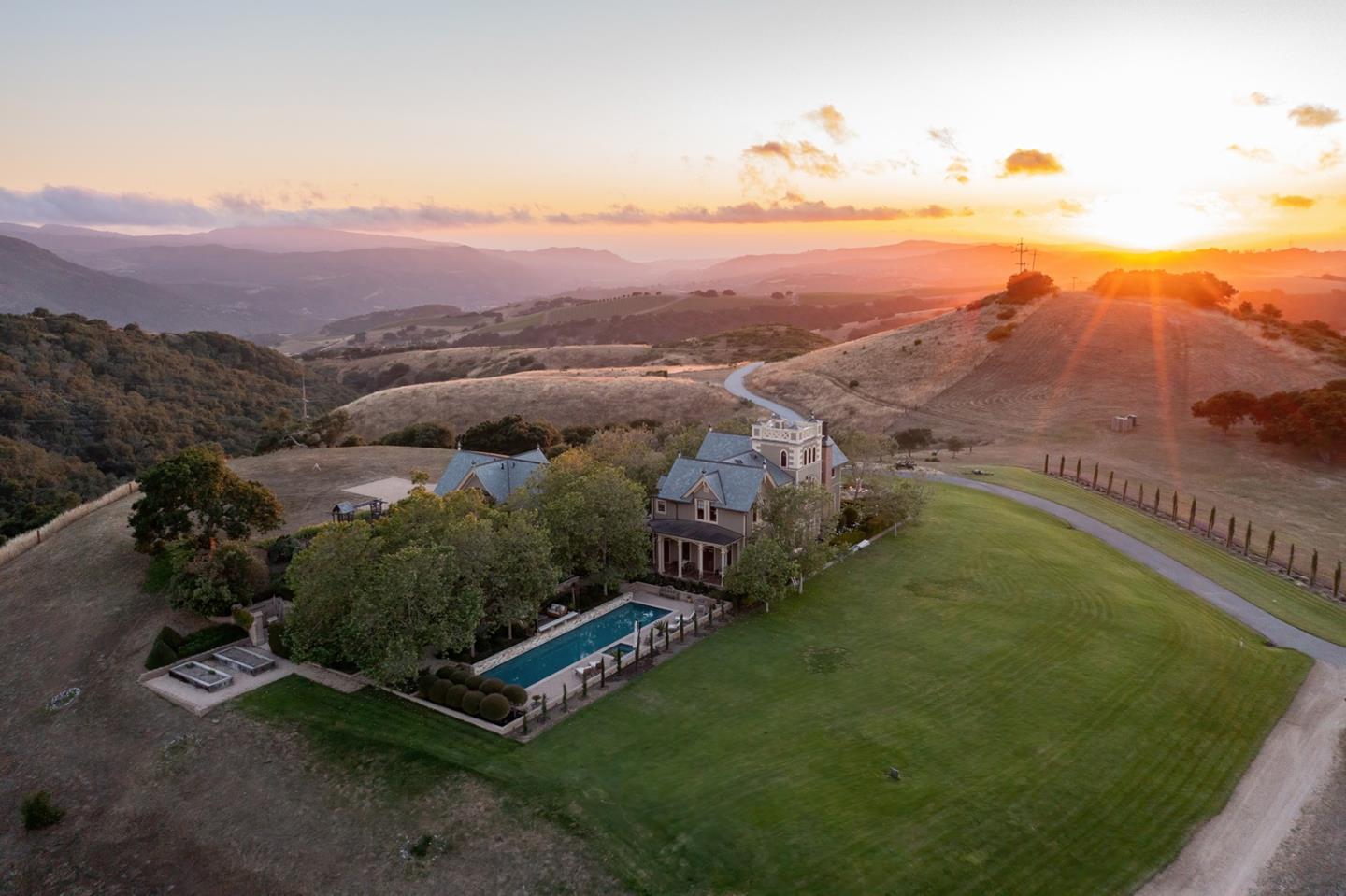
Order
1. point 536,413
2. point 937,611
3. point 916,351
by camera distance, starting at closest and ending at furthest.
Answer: point 937,611, point 536,413, point 916,351

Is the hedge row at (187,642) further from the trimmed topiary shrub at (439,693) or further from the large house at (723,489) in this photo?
the large house at (723,489)

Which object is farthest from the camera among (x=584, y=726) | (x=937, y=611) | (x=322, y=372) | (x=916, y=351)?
(x=322, y=372)

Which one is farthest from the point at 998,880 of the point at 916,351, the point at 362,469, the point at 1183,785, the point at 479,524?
the point at 916,351

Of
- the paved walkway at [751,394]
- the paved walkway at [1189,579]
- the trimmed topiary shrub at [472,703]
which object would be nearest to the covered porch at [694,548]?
the trimmed topiary shrub at [472,703]

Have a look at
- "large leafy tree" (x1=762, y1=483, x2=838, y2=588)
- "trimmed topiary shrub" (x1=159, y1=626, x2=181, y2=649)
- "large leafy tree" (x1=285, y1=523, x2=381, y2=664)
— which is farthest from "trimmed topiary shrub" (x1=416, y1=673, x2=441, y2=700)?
"large leafy tree" (x1=762, y1=483, x2=838, y2=588)

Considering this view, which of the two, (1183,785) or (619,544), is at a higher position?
(619,544)

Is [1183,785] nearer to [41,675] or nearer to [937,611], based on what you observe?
[937,611]
